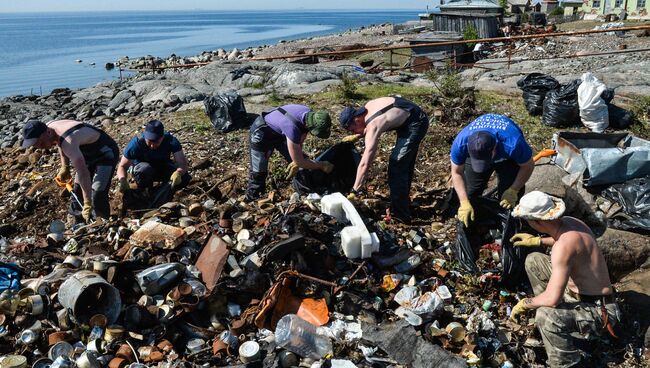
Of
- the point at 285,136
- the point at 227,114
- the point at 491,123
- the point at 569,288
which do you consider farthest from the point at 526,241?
the point at 227,114

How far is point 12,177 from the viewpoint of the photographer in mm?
7848

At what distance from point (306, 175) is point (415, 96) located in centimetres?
471

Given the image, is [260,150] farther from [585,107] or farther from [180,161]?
[585,107]

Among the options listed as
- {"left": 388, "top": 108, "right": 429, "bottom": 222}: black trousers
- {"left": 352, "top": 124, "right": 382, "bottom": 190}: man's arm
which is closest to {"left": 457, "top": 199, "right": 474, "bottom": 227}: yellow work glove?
{"left": 388, "top": 108, "right": 429, "bottom": 222}: black trousers

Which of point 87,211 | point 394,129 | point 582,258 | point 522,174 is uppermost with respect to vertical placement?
point 394,129

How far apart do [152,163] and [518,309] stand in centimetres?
391

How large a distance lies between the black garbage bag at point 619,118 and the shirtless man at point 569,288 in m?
4.72

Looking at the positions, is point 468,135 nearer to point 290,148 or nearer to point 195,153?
point 290,148

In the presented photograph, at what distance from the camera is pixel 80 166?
5.12 metres

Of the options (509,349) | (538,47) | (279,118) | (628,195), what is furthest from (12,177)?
(538,47)

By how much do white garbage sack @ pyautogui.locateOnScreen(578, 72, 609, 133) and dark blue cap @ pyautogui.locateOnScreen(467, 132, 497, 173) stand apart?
379 cm

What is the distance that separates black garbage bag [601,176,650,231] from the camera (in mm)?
4973

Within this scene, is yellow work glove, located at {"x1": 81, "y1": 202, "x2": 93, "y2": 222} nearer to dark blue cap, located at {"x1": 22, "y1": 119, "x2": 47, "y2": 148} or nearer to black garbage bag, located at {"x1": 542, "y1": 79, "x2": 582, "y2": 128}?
dark blue cap, located at {"x1": 22, "y1": 119, "x2": 47, "y2": 148}

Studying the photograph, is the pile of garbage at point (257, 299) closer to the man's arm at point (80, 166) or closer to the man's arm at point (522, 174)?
the man's arm at point (522, 174)
